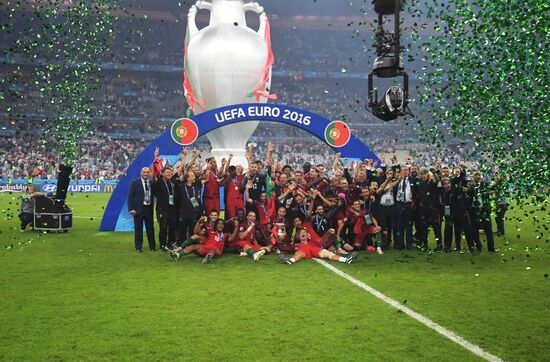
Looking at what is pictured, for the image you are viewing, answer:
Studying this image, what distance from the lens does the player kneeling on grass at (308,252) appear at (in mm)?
9041

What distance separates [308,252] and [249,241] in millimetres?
1237

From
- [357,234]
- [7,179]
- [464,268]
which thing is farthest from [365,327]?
[7,179]

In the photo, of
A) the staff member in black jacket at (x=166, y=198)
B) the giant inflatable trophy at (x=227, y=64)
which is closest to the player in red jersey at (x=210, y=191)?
the staff member in black jacket at (x=166, y=198)

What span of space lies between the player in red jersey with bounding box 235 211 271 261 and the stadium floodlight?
4.18 metres

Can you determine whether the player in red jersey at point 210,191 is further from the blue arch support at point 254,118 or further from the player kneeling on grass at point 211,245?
the blue arch support at point 254,118

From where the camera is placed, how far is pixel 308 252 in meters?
9.45

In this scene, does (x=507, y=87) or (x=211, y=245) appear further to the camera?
(x=211, y=245)

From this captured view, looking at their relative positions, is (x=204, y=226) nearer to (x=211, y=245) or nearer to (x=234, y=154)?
(x=211, y=245)

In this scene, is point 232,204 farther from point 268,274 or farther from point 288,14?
point 288,14

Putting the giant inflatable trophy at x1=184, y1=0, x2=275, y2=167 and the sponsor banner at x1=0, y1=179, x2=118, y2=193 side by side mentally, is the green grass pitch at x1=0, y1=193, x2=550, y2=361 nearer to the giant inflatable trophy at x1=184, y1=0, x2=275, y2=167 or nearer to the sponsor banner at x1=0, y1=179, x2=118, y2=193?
the giant inflatable trophy at x1=184, y1=0, x2=275, y2=167

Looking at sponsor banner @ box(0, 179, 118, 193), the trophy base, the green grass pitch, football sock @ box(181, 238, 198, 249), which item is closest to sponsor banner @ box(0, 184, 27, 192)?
sponsor banner @ box(0, 179, 118, 193)

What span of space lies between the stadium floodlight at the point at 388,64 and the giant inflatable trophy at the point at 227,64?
11975mm

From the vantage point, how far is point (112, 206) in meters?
13.3

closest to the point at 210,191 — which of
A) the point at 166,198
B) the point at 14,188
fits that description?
the point at 166,198
